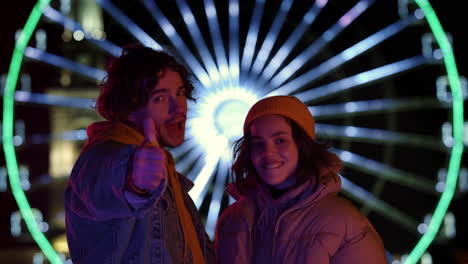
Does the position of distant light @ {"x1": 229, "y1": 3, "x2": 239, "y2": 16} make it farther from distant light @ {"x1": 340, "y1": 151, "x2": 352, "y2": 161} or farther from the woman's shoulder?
the woman's shoulder

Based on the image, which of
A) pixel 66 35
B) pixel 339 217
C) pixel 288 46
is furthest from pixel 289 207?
pixel 66 35

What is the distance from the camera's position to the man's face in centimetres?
213

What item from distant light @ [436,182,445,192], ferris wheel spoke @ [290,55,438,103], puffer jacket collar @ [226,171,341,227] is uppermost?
ferris wheel spoke @ [290,55,438,103]

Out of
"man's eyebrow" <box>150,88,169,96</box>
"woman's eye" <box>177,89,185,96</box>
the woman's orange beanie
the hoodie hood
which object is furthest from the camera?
the woman's orange beanie

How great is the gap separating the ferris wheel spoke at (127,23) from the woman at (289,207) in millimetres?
1935

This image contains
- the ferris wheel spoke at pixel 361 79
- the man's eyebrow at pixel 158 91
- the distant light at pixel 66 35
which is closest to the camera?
the man's eyebrow at pixel 158 91

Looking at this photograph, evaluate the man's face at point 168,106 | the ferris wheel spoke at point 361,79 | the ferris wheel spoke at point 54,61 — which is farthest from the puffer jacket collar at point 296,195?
the ferris wheel spoke at point 54,61

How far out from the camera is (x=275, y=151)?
232cm

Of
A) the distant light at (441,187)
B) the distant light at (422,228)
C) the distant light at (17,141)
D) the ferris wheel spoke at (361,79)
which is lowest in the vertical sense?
the distant light at (422,228)

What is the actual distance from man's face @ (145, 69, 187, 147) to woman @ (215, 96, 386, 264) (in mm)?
319

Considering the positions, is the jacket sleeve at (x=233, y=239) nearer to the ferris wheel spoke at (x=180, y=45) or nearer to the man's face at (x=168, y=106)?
the man's face at (x=168, y=106)

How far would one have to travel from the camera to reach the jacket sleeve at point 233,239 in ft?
7.43

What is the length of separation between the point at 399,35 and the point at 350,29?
0.44m

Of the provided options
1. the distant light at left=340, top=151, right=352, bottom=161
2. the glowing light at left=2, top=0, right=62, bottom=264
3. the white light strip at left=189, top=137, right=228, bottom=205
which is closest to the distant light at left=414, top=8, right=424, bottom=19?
the distant light at left=340, top=151, right=352, bottom=161
